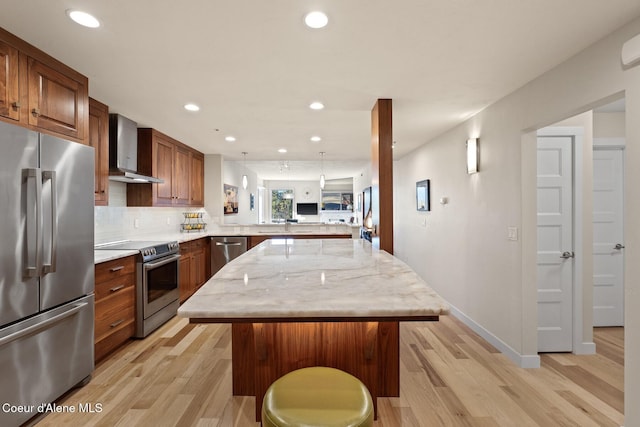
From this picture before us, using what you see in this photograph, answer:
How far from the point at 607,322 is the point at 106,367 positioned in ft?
16.2

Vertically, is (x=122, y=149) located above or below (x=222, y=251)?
above

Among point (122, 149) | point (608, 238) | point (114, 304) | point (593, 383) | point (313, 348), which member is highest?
point (122, 149)

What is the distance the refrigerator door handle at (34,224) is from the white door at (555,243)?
375cm

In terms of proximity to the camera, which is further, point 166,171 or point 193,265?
point 193,265

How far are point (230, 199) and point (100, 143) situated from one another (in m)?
3.44

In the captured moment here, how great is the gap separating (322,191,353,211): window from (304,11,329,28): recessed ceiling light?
9986 millimetres

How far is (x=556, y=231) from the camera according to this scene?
290 centimetres

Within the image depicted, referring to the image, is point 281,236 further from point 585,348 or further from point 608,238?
point 608,238

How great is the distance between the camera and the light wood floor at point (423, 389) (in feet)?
6.52

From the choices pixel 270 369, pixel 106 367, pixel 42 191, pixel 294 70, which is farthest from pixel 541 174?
pixel 106 367

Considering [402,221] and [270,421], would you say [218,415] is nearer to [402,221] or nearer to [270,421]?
[270,421]

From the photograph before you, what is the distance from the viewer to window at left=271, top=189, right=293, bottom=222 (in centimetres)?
1204

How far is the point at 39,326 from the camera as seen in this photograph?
1901mm

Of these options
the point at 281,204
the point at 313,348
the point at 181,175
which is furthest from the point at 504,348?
the point at 281,204
